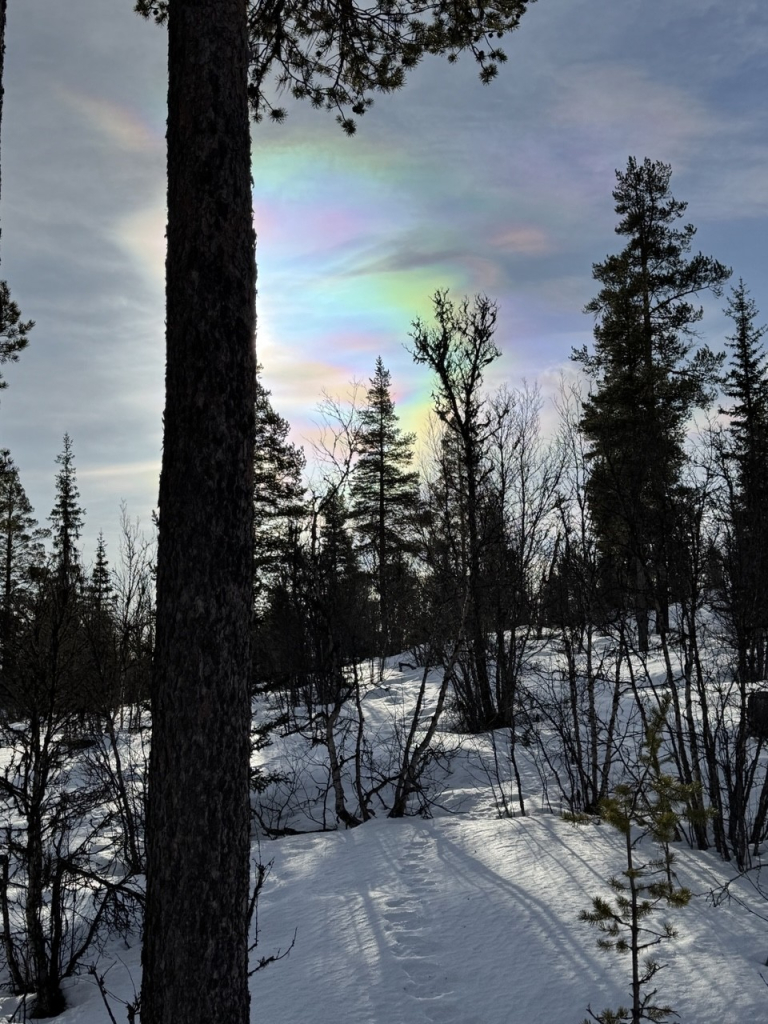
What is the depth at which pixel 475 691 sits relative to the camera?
48.9ft

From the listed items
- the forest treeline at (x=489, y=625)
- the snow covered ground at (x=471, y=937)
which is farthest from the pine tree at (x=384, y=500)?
the snow covered ground at (x=471, y=937)

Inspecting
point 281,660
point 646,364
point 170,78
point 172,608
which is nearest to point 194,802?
point 172,608

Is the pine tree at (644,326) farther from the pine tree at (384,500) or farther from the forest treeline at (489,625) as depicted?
the pine tree at (384,500)

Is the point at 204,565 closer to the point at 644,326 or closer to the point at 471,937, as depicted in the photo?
the point at 471,937

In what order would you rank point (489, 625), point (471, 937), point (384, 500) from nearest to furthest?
1. point (471, 937)
2. point (489, 625)
3. point (384, 500)

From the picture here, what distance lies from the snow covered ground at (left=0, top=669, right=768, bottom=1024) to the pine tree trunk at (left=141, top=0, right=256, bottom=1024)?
2.41 m

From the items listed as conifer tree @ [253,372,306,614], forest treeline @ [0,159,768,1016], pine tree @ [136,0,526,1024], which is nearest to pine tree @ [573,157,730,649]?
forest treeline @ [0,159,768,1016]

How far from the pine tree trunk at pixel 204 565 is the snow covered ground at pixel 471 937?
2414mm

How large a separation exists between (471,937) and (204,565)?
4.37m

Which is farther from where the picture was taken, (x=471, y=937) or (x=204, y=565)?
(x=471, y=937)

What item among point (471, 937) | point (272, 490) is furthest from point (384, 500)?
point (471, 937)

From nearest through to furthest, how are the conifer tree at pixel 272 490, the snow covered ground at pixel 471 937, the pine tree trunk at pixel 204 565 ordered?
the pine tree trunk at pixel 204 565, the snow covered ground at pixel 471 937, the conifer tree at pixel 272 490

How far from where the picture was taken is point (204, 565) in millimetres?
2939

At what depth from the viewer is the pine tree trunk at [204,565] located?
2.83 metres
